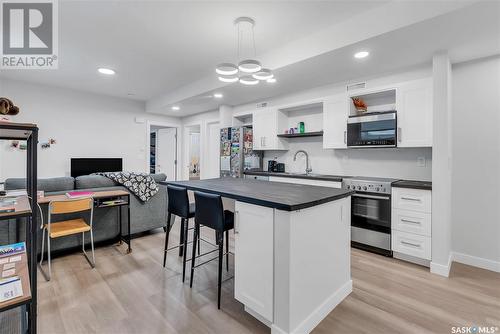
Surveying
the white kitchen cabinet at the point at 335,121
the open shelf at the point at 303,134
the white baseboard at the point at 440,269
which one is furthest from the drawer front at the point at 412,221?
the open shelf at the point at 303,134

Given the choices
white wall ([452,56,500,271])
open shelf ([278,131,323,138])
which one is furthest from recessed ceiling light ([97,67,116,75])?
white wall ([452,56,500,271])

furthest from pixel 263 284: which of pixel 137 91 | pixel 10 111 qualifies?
pixel 137 91

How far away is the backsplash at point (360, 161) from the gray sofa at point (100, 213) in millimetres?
2446

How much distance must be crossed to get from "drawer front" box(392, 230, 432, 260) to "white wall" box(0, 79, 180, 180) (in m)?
5.80

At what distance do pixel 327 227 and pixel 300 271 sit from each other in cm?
45

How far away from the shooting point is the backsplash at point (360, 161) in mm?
3301

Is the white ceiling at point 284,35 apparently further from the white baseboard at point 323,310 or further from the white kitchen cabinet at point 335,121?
the white baseboard at point 323,310

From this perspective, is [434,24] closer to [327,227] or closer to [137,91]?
[327,227]

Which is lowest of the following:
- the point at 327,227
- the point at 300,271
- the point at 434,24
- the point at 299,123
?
the point at 300,271

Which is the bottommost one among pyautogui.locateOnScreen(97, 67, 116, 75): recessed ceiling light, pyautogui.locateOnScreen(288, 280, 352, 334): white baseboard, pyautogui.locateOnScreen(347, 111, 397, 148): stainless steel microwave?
pyautogui.locateOnScreen(288, 280, 352, 334): white baseboard

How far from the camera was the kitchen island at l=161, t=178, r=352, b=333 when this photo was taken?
1.65 m

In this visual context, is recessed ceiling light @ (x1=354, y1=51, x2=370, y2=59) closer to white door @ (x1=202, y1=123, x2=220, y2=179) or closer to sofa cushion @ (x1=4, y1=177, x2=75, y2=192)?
sofa cushion @ (x1=4, y1=177, x2=75, y2=192)

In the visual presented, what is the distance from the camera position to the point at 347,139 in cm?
361

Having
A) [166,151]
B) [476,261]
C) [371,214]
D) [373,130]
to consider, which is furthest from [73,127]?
[476,261]
